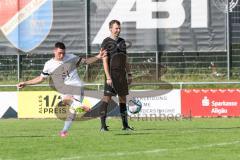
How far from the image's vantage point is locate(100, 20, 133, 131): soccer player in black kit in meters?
15.1

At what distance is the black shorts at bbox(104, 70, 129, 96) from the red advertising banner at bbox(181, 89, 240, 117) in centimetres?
701

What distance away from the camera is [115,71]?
15.6 m

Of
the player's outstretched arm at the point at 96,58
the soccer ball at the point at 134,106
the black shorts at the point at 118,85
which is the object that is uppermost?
the player's outstretched arm at the point at 96,58

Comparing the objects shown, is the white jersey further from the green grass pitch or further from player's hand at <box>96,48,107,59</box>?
the green grass pitch

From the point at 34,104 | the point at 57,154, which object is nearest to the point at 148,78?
the point at 34,104

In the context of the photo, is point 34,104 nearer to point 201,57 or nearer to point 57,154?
point 201,57

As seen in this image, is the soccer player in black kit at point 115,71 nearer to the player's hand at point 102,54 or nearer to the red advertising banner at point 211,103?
the player's hand at point 102,54

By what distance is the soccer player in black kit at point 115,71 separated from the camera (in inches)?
595

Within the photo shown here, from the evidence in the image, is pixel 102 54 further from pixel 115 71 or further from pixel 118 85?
pixel 115 71

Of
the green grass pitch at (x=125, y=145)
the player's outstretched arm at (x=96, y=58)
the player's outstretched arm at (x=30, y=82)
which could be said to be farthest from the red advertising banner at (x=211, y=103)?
the player's outstretched arm at (x=30, y=82)

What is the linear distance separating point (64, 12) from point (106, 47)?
12.9m

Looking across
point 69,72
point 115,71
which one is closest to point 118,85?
point 115,71

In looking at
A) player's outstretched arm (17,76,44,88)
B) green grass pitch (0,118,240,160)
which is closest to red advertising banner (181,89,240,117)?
green grass pitch (0,118,240,160)

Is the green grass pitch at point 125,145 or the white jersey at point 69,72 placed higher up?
the white jersey at point 69,72
